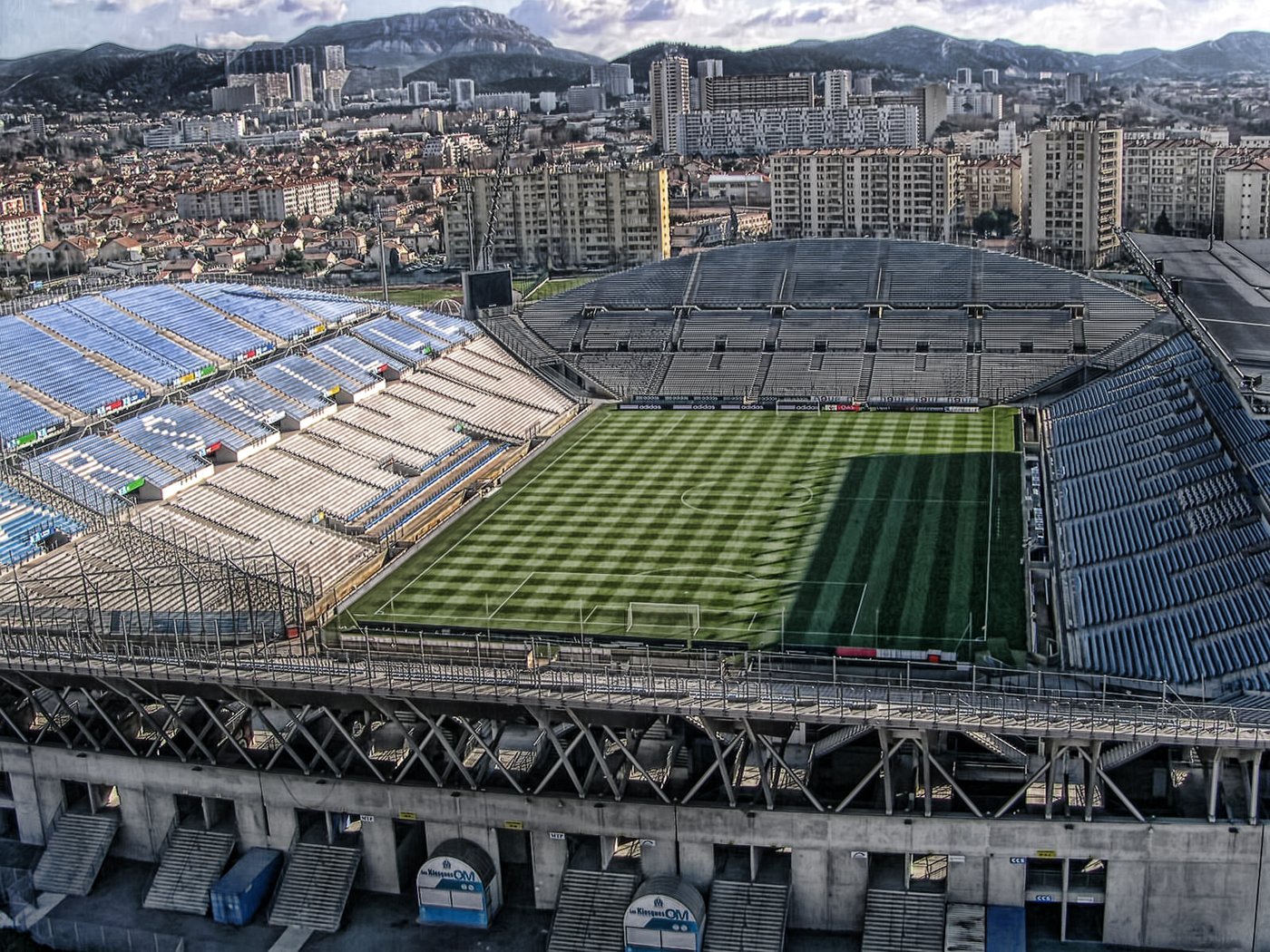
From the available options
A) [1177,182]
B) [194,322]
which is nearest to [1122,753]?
[194,322]

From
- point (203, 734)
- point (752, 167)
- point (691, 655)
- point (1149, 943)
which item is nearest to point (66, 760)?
point (203, 734)

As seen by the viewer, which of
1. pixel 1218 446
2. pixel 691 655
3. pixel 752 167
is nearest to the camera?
pixel 691 655

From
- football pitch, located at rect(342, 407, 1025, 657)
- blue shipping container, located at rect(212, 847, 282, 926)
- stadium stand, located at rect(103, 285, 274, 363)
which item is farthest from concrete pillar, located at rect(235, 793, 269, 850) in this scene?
stadium stand, located at rect(103, 285, 274, 363)

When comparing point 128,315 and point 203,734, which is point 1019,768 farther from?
point 128,315

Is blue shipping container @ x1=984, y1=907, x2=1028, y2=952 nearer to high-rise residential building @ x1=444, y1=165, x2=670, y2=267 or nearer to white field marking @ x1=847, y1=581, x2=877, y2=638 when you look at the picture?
white field marking @ x1=847, y1=581, x2=877, y2=638

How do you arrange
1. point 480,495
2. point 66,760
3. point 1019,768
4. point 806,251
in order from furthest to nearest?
point 806,251 → point 480,495 → point 66,760 → point 1019,768

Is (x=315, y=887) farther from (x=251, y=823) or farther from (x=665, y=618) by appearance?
(x=665, y=618)
